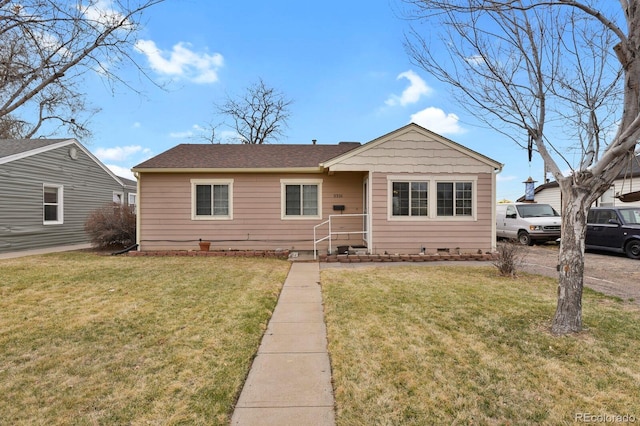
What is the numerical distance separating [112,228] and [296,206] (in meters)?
6.98

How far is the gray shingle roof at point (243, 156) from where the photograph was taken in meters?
11.1

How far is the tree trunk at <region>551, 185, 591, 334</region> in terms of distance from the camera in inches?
155

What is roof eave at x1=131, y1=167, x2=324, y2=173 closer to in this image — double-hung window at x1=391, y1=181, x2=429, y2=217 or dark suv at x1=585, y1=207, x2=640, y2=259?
double-hung window at x1=391, y1=181, x2=429, y2=217

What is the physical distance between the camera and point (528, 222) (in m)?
13.6

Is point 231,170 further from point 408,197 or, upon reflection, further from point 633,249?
point 633,249

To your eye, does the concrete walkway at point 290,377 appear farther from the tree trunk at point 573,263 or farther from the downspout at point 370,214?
the downspout at point 370,214

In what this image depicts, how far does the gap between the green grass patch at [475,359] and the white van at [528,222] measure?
28.5ft

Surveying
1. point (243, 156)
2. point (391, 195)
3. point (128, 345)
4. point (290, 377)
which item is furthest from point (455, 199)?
point (128, 345)

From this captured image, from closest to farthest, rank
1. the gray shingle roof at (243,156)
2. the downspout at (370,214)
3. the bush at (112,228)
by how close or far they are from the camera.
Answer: the downspout at (370,214) → the gray shingle roof at (243,156) → the bush at (112,228)

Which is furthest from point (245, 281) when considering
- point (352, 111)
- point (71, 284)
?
point (352, 111)

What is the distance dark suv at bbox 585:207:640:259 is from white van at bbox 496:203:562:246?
1.61 meters

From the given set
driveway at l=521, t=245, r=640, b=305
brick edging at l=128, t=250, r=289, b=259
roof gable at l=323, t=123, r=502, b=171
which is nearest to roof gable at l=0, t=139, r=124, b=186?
brick edging at l=128, t=250, r=289, b=259

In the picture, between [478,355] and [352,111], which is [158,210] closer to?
[352,111]

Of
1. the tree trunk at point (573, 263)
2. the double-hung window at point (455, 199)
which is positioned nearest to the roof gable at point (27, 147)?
the double-hung window at point (455, 199)
